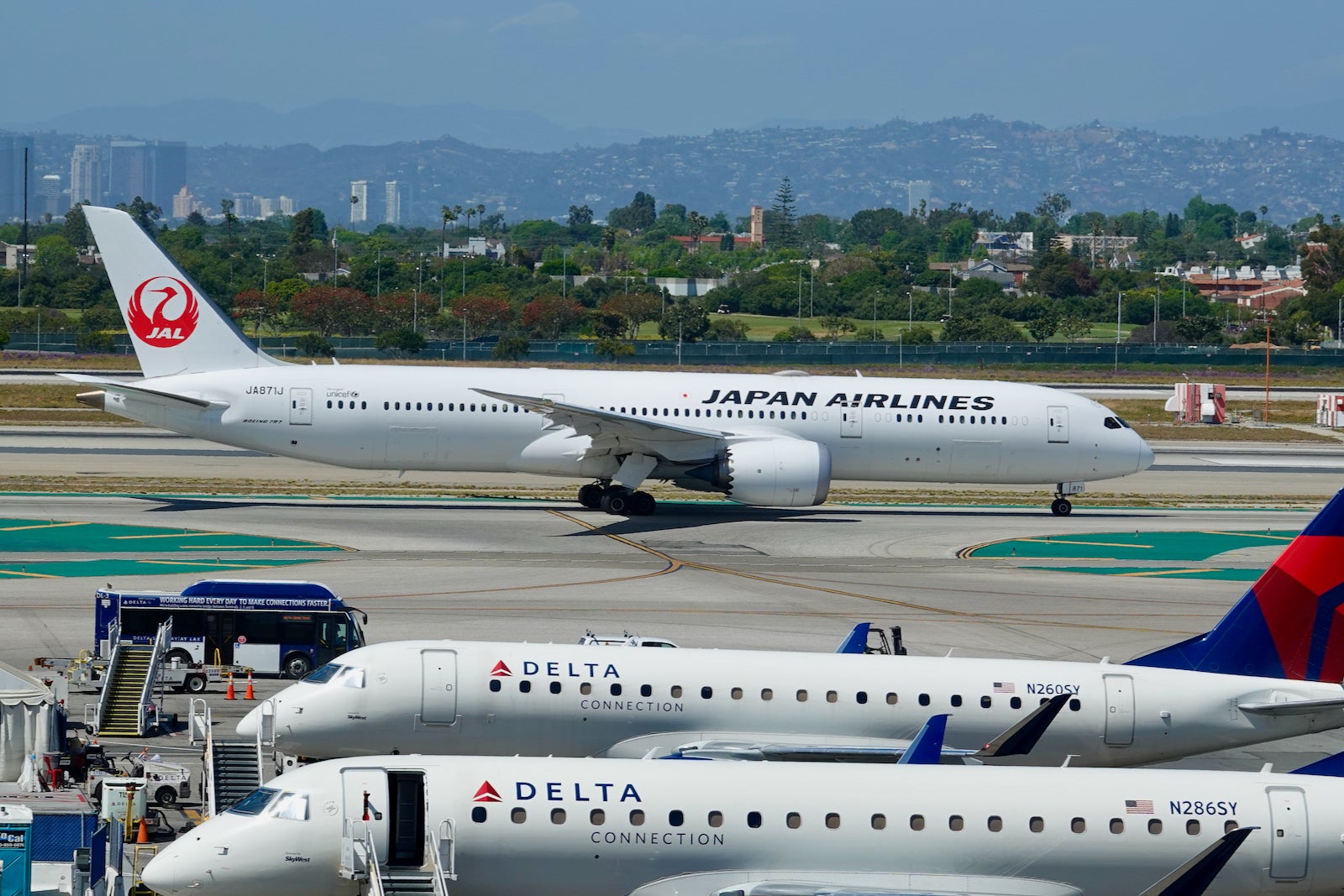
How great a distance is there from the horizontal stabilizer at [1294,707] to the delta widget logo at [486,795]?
41.3ft

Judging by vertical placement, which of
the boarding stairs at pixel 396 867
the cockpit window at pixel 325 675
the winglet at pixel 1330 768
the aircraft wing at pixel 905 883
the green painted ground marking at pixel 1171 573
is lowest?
the green painted ground marking at pixel 1171 573

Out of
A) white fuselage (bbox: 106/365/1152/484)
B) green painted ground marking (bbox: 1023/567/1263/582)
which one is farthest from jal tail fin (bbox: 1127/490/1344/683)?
white fuselage (bbox: 106/365/1152/484)

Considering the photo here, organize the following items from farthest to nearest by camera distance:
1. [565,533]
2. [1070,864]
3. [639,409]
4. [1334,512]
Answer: [639,409], [565,533], [1334,512], [1070,864]

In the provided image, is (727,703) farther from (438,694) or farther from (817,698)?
(438,694)

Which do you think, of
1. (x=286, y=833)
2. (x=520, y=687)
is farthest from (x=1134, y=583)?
(x=286, y=833)

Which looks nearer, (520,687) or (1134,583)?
(520,687)

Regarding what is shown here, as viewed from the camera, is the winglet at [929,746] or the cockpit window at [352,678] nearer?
the winglet at [929,746]

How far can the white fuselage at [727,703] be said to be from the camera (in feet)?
76.3

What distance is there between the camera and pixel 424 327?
6594 inches

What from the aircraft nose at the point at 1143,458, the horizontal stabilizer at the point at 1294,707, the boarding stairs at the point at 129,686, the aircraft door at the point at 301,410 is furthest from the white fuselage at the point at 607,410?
the horizontal stabilizer at the point at 1294,707

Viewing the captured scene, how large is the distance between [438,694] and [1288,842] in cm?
1160

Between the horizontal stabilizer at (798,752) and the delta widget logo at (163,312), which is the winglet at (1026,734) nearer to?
the horizontal stabilizer at (798,752)

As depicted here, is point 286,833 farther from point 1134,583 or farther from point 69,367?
point 69,367

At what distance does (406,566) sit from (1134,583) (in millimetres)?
20814
